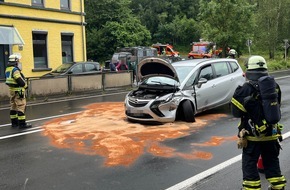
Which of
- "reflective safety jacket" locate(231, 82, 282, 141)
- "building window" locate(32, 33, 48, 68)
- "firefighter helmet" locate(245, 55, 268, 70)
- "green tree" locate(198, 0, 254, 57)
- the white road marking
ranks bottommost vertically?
the white road marking

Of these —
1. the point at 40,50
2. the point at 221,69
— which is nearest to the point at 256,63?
the point at 221,69

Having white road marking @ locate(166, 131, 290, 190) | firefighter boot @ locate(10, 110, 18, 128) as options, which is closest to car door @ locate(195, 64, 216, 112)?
white road marking @ locate(166, 131, 290, 190)

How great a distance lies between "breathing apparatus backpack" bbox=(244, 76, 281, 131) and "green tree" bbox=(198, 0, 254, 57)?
84.5 ft

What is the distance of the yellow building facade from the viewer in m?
19.5

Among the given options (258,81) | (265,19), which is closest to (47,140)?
(258,81)

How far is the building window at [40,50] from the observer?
2134cm

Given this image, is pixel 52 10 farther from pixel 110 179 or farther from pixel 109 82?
pixel 110 179

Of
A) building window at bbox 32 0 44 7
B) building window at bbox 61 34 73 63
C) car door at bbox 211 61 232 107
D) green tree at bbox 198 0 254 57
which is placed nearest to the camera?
car door at bbox 211 61 232 107

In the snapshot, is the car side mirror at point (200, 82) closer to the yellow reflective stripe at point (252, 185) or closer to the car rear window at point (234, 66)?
the car rear window at point (234, 66)

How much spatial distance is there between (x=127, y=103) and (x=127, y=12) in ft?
128

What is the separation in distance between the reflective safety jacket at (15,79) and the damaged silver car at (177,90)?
2.65 m

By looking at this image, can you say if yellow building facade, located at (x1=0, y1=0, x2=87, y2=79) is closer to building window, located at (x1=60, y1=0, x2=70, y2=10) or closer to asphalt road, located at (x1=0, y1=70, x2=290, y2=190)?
building window, located at (x1=60, y1=0, x2=70, y2=10)

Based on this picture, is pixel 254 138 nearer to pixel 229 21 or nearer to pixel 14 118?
pixel 14 118

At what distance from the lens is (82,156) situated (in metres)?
6.50
